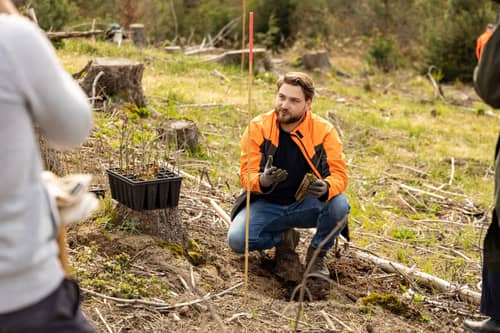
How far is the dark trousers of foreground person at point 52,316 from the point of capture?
69.5 inches

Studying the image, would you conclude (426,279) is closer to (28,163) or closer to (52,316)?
(52,316)

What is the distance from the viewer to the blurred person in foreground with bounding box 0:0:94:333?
1.67m

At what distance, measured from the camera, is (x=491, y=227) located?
324cm

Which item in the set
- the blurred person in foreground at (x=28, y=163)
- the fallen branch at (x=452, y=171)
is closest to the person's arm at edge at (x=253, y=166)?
the blurred person in foreground at (x=28, y=163)

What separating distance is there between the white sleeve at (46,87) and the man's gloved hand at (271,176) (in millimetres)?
2598

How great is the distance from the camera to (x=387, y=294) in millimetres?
4383

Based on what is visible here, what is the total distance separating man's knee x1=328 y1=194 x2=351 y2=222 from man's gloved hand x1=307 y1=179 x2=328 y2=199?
18 centimetres

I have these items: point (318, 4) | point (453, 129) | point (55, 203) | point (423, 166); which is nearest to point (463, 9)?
point (318, 4)

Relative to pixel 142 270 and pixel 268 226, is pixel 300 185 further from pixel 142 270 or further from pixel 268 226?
pixel 142 270

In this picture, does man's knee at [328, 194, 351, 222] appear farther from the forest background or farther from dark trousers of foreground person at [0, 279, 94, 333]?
the forest background

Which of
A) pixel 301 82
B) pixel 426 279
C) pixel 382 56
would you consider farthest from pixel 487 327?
pixel 382 56

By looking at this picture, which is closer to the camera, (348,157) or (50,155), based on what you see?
(50,155)

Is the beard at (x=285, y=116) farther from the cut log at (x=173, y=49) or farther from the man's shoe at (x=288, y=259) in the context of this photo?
the cut log at (x=173, y=49)

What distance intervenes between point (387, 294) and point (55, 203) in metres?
2.88
